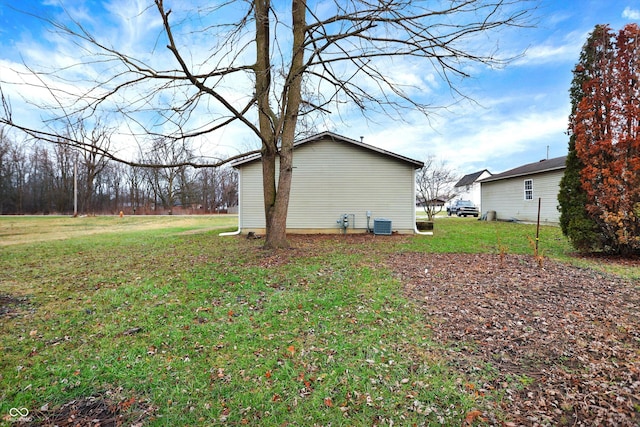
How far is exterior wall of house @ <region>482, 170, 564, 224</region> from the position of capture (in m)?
16.3

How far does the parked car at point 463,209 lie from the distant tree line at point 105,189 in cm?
2359

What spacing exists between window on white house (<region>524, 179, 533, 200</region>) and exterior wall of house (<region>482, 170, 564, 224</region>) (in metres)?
0.14

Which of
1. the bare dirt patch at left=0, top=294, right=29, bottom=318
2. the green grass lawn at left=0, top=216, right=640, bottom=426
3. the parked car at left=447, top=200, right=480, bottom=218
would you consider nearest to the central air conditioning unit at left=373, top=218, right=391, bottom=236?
the green grass lawn at left=0, top=216, right=640, bottom=426

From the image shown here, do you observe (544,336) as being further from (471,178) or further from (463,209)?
(471,178)

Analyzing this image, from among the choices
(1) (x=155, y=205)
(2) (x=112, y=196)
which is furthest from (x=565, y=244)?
(2) (x=112, y=196)

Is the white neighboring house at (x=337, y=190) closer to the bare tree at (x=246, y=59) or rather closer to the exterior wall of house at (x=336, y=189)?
the exterior wall of house at (x=336, y=189)

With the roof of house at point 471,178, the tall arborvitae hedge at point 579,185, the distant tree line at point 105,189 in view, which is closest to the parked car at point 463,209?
the roof of house at point 471,178

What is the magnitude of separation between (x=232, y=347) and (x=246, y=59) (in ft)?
23.9

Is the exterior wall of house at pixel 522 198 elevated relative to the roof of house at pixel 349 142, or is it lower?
lower

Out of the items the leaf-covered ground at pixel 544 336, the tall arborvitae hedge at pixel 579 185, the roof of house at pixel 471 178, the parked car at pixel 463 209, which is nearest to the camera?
the leaf-covered ground at pixel 544 336

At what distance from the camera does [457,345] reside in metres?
3.31

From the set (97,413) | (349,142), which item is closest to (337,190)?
(349,142)

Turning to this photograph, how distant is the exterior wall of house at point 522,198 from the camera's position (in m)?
16.3

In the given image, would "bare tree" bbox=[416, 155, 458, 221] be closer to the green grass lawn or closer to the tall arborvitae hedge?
the tall arborvitae hedge
